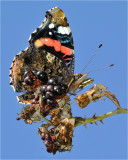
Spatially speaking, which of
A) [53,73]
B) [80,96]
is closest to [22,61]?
[53,73]

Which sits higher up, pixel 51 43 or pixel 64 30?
pixel 64 30

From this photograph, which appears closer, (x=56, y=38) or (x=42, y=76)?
(x=42, y=76)

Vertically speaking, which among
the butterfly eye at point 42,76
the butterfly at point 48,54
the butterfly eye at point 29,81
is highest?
the butterfly at point 48,54

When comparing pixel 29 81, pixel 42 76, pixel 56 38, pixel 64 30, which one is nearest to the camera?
pixel 29 81

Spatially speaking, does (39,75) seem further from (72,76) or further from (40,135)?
(40,135)

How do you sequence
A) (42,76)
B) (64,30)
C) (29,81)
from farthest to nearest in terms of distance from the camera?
(64,30), (42,76), (29,81)

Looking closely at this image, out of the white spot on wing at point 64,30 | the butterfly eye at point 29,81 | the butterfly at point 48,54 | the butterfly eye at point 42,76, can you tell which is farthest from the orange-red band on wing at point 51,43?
the butterfly eye at point 29,81

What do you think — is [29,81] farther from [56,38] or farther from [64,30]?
[64,30]

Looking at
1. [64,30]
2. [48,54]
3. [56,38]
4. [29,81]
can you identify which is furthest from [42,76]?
[64,30]

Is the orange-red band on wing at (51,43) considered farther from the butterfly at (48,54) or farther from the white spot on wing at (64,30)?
the white spot on wing at (64,30)

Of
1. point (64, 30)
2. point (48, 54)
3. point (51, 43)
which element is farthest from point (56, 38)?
point (48, 54)

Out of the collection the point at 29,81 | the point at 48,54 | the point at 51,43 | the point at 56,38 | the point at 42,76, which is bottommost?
the point at 29,81
